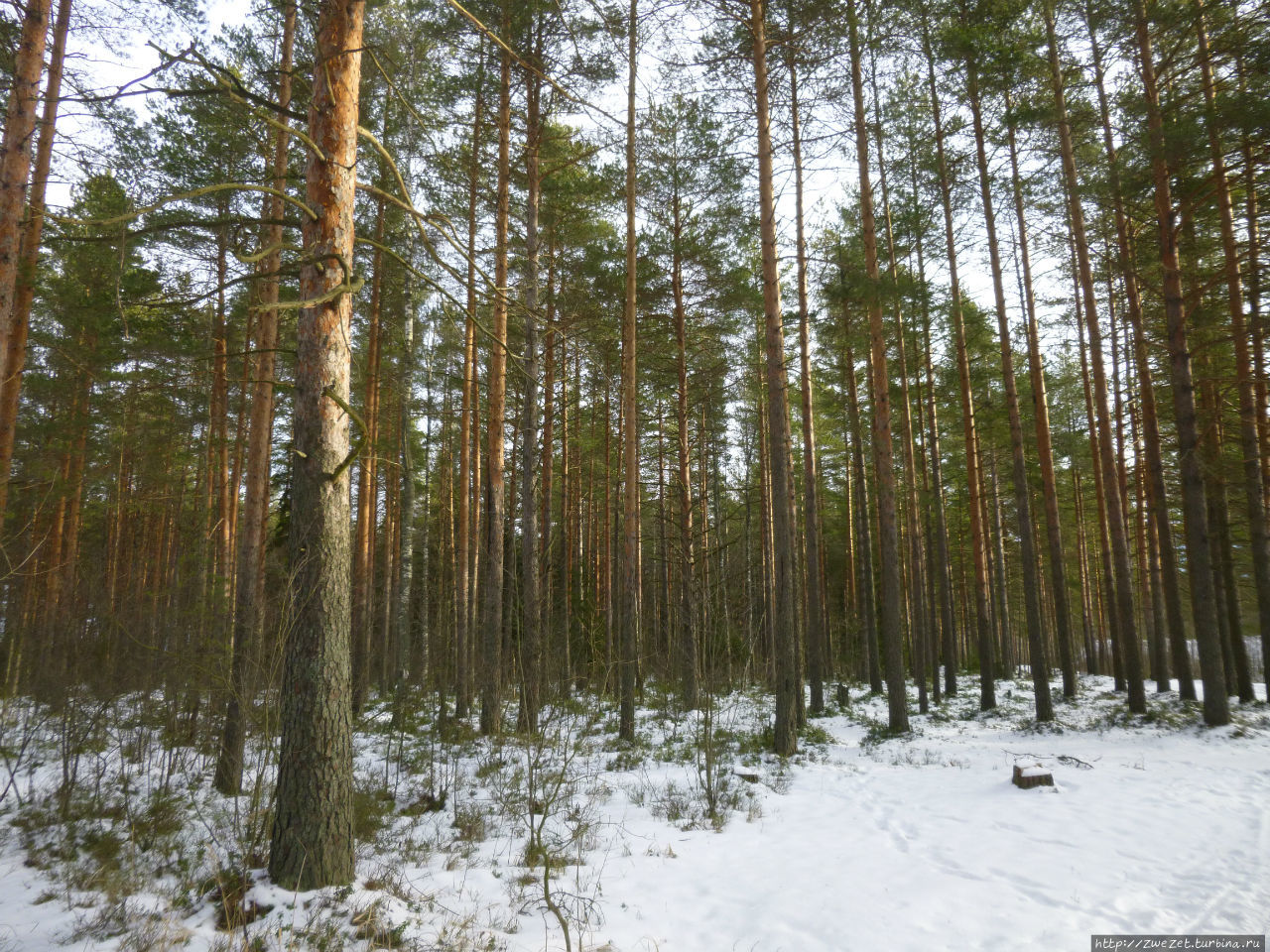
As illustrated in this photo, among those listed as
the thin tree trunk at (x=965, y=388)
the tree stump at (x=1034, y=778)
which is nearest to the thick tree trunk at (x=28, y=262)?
the tree stump at (x=1034, y=778)

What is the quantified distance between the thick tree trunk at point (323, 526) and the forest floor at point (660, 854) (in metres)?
0.26

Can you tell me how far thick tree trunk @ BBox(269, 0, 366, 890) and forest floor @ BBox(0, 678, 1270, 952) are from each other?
0.26 m

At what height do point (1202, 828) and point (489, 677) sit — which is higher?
point (489, 677)

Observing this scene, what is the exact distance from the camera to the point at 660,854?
16.5ft

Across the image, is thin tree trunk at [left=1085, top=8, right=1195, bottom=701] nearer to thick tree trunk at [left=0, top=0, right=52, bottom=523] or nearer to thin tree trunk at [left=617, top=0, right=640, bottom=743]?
thin tree trunk at [left=617, top=0, right=640, bottom=743]

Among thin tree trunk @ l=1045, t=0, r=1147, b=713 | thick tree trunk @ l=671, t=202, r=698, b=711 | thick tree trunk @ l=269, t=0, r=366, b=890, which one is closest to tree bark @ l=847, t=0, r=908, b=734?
thin tree trunk @ l=1045, t=0, r=1147, b=713

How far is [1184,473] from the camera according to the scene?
9789 mm

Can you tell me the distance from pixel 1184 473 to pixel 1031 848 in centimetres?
812

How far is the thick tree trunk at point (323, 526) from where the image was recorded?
361 cm

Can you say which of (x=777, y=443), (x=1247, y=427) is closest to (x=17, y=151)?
(x=777, y=443)

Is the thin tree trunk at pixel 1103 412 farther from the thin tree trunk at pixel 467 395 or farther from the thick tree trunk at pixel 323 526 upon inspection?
the thick tree trunk at pixel 323 526

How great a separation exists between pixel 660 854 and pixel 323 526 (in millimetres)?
3804

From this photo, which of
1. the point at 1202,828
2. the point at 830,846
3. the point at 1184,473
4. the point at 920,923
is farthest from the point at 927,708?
the point at 920,923

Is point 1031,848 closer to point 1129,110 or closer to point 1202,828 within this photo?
point 1202,828
